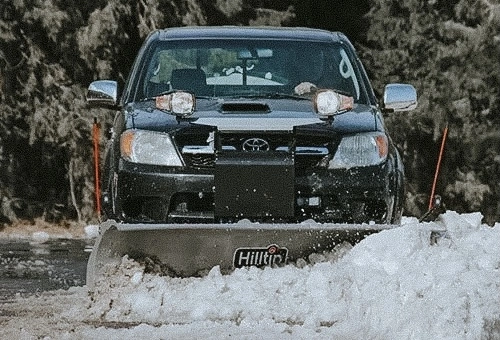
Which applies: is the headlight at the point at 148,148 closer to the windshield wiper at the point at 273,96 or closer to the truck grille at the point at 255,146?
the truck grille at the point at 255,146

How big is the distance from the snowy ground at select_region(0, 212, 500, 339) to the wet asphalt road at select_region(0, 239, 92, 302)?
2.76 meters

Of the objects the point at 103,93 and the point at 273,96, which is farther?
the point at 103,93

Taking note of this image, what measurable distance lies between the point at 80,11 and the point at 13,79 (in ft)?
4.49

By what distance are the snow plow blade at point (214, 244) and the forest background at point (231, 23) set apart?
13.9m

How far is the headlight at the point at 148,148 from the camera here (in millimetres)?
7938

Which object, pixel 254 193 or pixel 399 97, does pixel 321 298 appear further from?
pixel 399 97

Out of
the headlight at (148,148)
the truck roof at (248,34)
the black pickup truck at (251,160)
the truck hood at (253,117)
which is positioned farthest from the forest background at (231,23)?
the headlight at (148,148)

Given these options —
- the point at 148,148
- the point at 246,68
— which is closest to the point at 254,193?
the point at 148,148

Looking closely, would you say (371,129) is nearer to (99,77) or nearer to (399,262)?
(399,262)

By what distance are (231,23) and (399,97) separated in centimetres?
1357

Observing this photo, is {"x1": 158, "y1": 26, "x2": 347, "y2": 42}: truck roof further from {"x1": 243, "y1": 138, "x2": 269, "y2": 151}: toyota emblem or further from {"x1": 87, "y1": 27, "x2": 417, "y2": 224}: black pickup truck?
{"x1": 243, "y1": 138, "x2": 269, "y2": 151}: toyota emblem

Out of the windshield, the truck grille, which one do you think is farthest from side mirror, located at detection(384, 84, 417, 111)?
the truck grille

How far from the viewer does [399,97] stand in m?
9.16

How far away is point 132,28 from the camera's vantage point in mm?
21750
